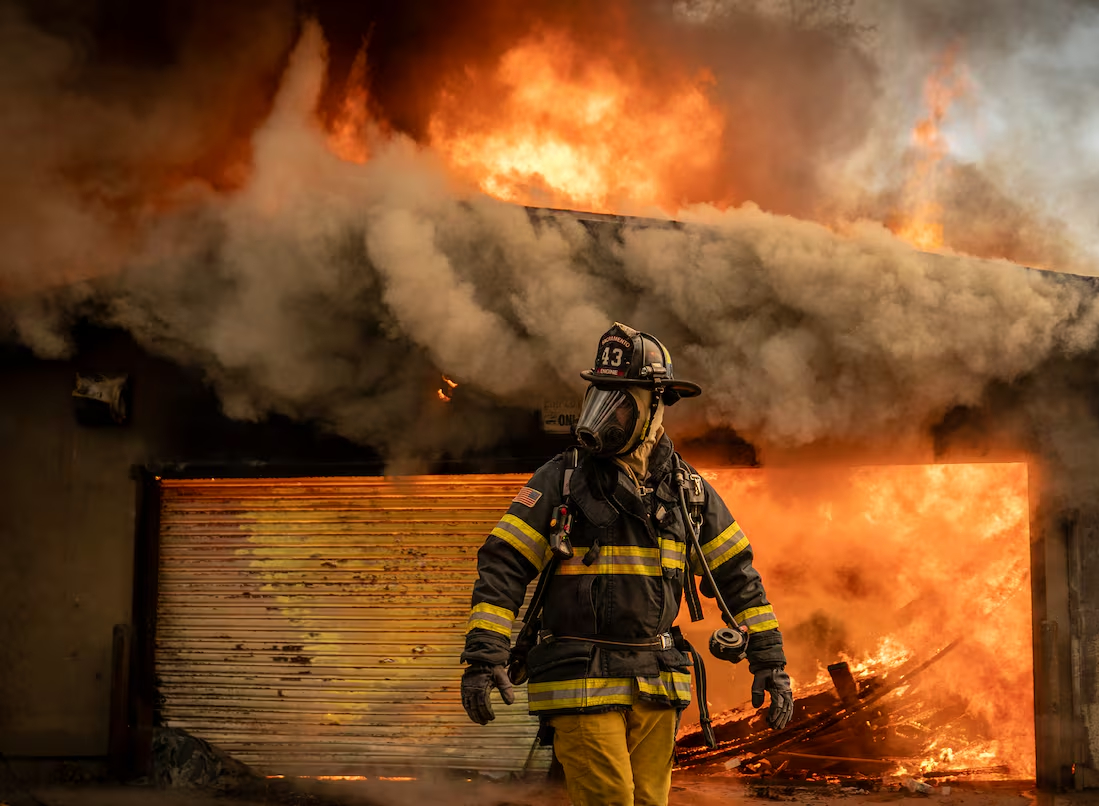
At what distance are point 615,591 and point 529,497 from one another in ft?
1.55

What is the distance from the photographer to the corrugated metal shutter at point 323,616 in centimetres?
702

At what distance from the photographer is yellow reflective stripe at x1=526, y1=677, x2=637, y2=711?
3.66 meters

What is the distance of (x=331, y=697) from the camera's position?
7.06m

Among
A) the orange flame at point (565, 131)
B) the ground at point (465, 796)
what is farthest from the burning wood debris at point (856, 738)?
the orange flame at point (565, 131)

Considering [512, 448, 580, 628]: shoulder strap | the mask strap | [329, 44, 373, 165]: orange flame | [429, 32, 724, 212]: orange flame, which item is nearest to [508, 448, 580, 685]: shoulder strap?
[512, 448, 580, 628]: shoulder strap

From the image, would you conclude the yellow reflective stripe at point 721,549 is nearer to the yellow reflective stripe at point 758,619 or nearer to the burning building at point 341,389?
the yellow reflective stripe at point 758,619

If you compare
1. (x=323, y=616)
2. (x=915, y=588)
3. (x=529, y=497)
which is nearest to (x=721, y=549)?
(x=529, y=497)

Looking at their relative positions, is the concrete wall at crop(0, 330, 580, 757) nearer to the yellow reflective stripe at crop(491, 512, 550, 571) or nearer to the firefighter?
the firefighter

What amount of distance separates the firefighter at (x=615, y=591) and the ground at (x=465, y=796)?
2771mm

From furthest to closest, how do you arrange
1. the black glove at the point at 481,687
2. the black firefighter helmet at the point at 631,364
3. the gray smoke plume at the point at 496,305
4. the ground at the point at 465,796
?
the gray smoke plume at the point at 496,305 → the ground at the point at 465,796 → the black firefighter helmet at the point at 631,364 → the black glove at the point at 481,687

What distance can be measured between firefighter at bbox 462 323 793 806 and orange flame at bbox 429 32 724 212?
16.2ft

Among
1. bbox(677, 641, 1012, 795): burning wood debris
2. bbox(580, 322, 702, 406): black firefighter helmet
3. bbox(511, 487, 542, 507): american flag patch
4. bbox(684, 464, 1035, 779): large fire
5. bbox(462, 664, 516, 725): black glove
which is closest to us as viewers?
bbox(462, 664, 516, 725): black glove

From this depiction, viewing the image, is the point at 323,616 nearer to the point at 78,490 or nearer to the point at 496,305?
the point at 78,490

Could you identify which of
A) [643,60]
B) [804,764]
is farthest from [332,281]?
[804,764]
